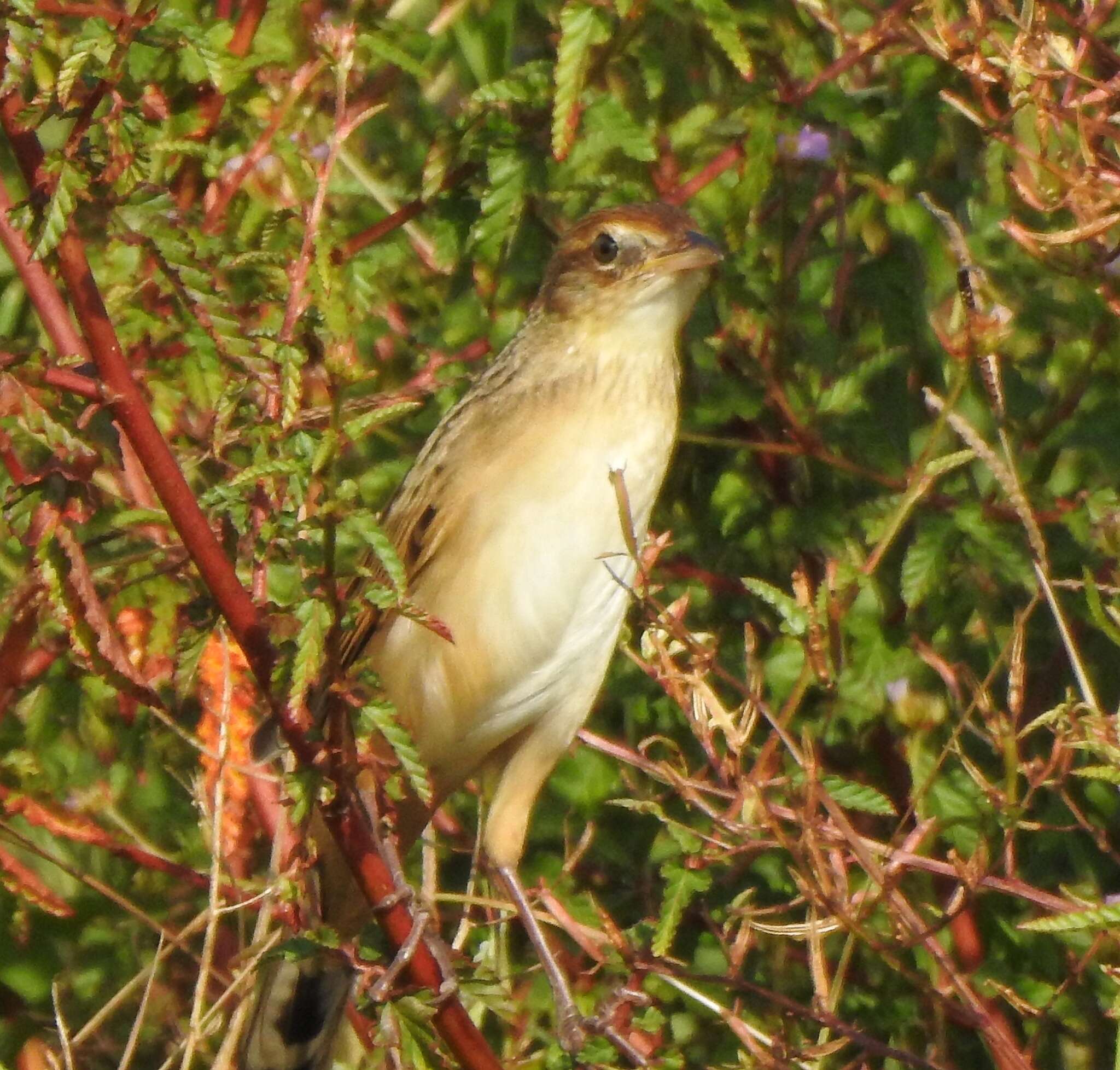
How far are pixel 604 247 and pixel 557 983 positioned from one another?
141 centimetres

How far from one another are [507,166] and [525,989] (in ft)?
5.41

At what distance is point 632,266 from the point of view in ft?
12.1

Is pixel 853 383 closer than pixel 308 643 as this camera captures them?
No

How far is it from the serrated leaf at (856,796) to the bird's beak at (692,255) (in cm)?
111

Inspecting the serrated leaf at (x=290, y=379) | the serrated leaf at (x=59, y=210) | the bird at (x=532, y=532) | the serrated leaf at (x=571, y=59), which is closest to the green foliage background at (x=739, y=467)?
the serrated leaf at (x=571, y=59)

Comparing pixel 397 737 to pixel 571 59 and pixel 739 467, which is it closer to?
pixel 571 59

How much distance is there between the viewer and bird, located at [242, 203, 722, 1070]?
3.53m

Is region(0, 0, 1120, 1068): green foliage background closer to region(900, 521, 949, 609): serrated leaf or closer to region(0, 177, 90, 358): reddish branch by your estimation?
region(900, 521, 949, 609): serrated leaf

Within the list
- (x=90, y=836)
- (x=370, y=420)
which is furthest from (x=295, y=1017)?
(x=370, y=420)

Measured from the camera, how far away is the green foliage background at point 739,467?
295 cm

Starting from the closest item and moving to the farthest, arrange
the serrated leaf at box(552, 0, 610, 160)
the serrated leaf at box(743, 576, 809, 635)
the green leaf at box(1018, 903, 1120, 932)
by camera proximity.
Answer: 1. the green leaf at box(1018, 903, 1120, 932)
2. the serrated leaf at box(743, 576, 809, 635)
3. the serrated leaf at box(552, 0, 610, 160)

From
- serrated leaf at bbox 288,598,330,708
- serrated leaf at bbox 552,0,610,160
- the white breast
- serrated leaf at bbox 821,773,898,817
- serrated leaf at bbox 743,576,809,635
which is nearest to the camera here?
serrated leaf at bbox 288,598,330,708

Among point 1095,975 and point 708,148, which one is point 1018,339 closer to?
point 708,148

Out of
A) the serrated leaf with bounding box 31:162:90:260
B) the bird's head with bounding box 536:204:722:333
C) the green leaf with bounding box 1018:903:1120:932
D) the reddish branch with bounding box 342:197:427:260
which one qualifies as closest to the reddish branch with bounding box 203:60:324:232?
the reddish branch with bounding box 342:197:427:260
